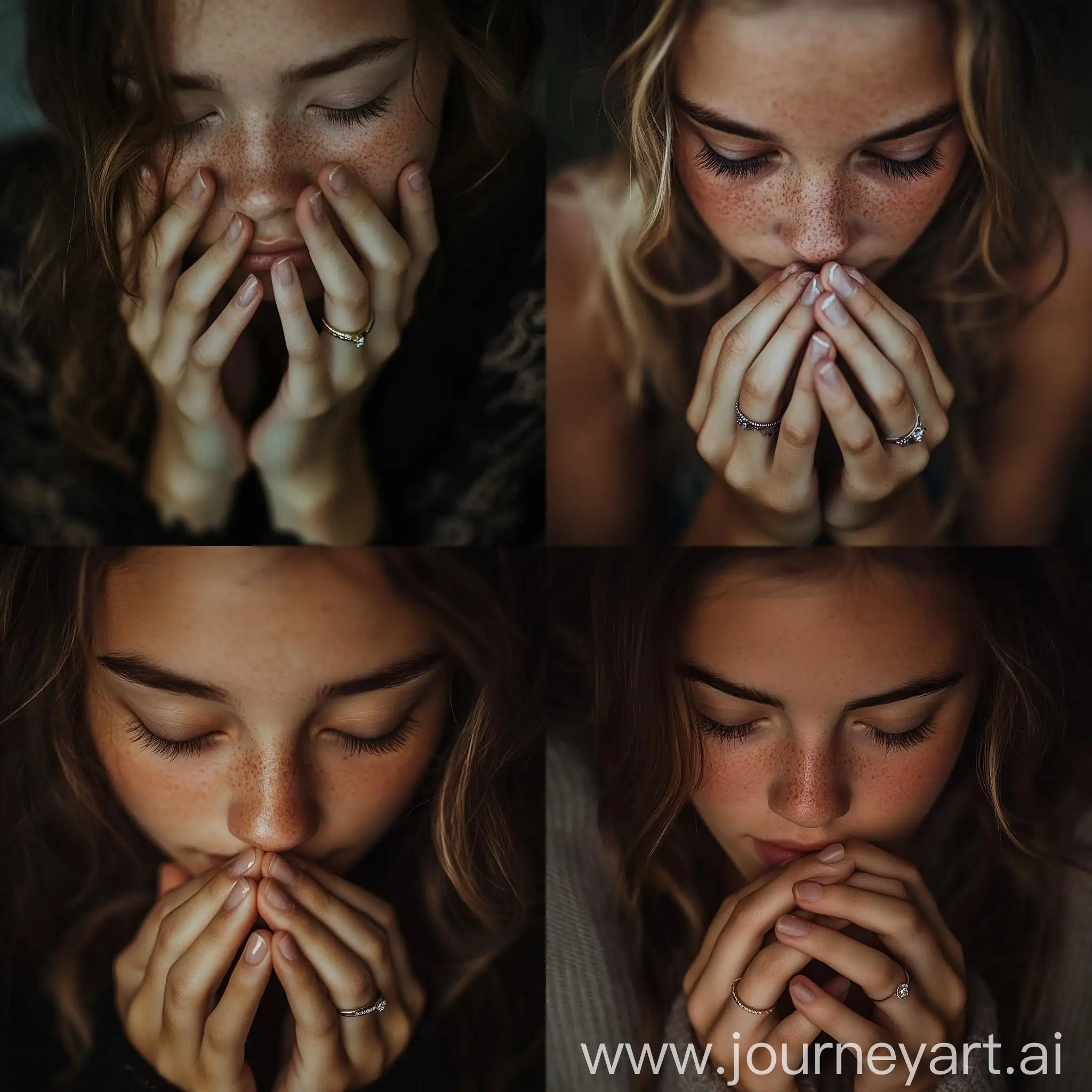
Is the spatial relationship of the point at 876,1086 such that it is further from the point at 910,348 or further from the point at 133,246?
the point at 133,246

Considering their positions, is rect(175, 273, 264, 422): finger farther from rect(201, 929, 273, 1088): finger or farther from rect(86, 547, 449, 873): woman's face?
rect(201, 929, 273, 1088): finger

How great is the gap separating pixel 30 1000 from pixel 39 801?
0.17 m

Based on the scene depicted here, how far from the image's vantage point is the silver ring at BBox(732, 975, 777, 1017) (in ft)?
3.42

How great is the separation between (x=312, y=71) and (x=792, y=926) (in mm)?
786

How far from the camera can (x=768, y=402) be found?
39.3 inches

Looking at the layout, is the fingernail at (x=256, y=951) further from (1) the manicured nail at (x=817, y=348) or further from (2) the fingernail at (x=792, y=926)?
(1) the manicured nail at (x=817, y=348)

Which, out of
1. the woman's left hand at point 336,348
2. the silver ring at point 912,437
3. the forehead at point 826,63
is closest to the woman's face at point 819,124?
the forehead at point 826,63

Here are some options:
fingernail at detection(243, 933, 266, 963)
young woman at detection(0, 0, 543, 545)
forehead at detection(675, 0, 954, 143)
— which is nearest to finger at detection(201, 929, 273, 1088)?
fingernail at detection(243, 933, 266, 963)

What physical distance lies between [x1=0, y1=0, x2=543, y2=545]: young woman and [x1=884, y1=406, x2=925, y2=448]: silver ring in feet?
0.94

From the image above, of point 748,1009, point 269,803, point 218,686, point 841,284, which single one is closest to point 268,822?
point 269,803

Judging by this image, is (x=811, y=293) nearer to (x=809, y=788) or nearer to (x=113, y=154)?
(x=809, y=788)

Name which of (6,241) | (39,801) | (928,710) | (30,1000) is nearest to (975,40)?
(928,710)

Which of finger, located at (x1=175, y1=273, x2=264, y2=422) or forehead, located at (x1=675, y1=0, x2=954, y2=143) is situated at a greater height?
forehead, located at (x1=675, y1=0, x2=954, y2=143)

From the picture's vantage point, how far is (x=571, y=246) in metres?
1.02
